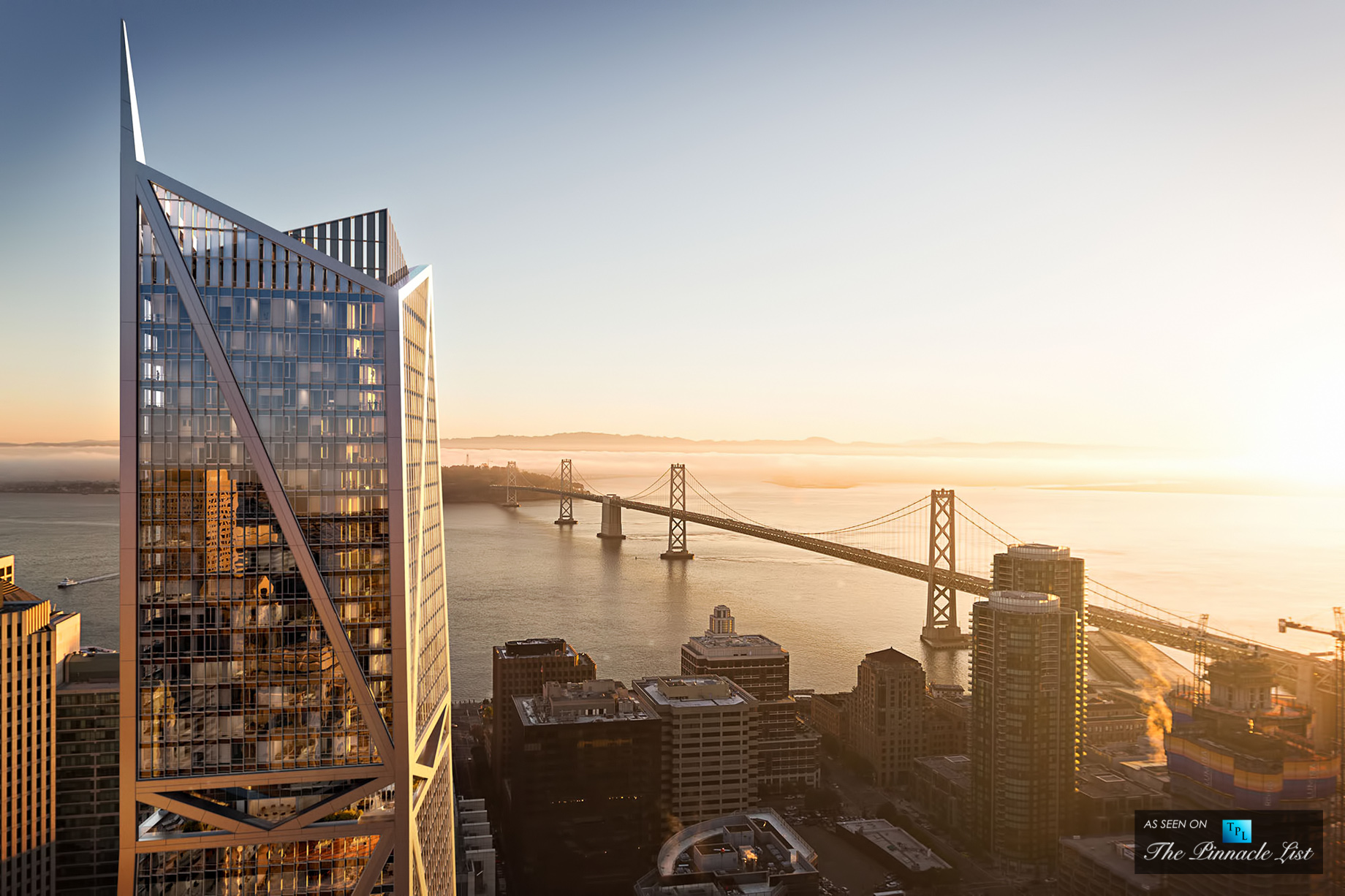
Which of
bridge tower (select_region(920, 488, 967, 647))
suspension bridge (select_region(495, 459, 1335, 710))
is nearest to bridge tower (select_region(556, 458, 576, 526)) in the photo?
suspension bridge (select_region(495, 459, 1335, 710))

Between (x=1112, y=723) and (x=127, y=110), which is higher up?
(x=127, y=110)

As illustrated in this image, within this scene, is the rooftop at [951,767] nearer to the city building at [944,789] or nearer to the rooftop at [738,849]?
the city building at [944,789]

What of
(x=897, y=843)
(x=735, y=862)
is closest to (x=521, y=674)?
(x=735, y=862)

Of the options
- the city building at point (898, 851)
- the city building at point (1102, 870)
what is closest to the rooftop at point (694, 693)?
the city building at point (898, 851)

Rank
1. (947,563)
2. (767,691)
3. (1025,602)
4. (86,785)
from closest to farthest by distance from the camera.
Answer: (86,785) → (1025,602) → (767,691) → (947,563)

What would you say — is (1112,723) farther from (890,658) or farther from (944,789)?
(944,789)

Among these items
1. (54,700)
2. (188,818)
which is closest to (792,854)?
(188,818)

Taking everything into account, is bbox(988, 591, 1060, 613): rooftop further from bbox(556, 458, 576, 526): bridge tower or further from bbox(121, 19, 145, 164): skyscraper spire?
bbox(556, 458, 576, 526): bridge tower

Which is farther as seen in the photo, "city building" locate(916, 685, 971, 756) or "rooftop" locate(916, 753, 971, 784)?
"city building" locate(916, 685, 971, 756)
